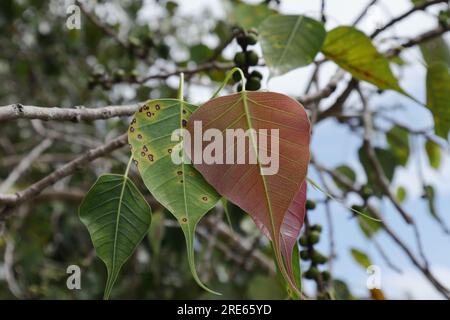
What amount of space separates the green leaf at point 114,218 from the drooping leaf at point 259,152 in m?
0.11

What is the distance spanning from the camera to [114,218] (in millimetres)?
602

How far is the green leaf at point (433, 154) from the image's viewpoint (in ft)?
4.58

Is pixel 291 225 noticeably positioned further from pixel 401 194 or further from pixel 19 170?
pixel 401 194

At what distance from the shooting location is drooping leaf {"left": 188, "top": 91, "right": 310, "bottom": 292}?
1.69 feet

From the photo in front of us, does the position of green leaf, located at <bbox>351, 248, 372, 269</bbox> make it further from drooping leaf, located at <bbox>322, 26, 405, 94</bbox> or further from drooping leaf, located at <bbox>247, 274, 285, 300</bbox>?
drooping leaf, located at <bbox>322, 26, 405, 94</bbox>

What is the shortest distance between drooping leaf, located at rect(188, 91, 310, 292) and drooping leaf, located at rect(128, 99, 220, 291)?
0.05 ft

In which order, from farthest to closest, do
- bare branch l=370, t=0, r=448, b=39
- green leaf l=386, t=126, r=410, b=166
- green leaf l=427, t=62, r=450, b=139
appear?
green leaf l=386, t=126, r=410, b=166
bare branch l=370, t=0, r=448, b=39
green leaf l=427, t=62, r=450, b=139

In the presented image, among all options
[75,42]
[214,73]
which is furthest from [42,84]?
[214,73]

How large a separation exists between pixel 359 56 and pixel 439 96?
0.21 meters

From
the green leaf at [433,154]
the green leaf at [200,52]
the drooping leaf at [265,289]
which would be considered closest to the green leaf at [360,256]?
the drooping leaf at [265,289]

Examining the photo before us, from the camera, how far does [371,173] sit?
125cm

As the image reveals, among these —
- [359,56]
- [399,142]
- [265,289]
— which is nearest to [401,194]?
[399,142]

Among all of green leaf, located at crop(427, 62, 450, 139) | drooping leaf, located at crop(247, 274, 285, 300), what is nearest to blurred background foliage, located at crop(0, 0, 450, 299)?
drooping leaf, located at crop(247, 274, 285, 300)
